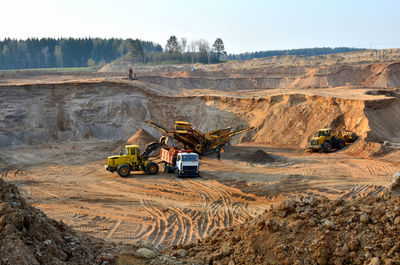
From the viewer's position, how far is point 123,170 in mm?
22734

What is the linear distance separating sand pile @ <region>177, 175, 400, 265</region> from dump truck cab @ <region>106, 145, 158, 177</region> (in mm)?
14442

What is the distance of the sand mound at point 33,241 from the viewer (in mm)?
6624

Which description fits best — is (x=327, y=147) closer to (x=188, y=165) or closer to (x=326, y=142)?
(x=326, y=142)

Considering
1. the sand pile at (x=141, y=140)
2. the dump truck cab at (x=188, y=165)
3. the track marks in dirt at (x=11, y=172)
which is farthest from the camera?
the sand pile at (x=141, y=140)

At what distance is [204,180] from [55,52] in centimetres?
9606

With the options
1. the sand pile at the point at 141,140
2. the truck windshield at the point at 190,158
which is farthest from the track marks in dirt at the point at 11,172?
the truck windshield at the point at 190,158

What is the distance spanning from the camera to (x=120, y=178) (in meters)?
22.7

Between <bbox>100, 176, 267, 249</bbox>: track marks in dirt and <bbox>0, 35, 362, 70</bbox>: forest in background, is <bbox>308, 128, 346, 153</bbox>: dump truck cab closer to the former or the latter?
<bbox>100, 176, 267, 249</bbox>: track marks in dirt

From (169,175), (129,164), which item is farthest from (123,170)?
(169,175)

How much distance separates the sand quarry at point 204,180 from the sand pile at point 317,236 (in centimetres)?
3

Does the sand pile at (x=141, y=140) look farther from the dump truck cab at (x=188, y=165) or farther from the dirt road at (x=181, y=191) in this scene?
the dump truck cab at (x=188, y=165)

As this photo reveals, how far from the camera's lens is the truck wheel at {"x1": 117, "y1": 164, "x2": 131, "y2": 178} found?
2266 cm

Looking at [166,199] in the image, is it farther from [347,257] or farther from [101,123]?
[101,123]

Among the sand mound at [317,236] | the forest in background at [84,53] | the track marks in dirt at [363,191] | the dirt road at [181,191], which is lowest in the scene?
the dirt road at [181,191]
